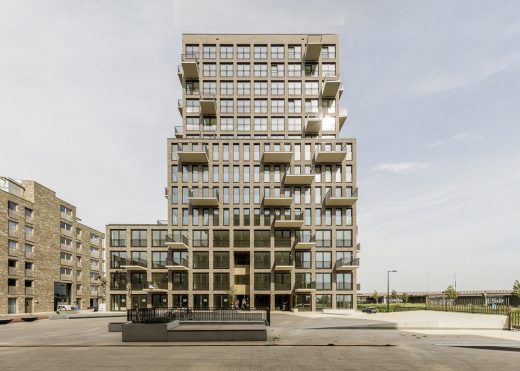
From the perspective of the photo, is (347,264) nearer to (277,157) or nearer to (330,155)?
(330,155)

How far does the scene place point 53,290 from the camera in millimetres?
76562

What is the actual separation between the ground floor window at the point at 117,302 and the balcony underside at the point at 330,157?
36882 mm

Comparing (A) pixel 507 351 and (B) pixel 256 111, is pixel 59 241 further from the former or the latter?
(A) pixel 507 351

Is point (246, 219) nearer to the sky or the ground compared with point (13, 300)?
nearer to the sky

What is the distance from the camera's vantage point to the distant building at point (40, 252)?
6278 cm

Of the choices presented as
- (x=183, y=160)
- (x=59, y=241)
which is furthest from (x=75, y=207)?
(x=183, y=160)

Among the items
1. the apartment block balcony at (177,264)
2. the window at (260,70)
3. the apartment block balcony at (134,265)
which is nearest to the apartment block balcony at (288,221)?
the apartment block balcony at (177,264)

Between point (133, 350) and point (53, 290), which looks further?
point (53, 290)

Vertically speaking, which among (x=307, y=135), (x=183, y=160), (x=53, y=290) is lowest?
(x=53, y=290)

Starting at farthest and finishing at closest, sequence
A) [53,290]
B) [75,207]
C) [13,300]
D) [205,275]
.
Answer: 1. [75,207]
2. [53,290]
3. [13,300]
4. [205,275]

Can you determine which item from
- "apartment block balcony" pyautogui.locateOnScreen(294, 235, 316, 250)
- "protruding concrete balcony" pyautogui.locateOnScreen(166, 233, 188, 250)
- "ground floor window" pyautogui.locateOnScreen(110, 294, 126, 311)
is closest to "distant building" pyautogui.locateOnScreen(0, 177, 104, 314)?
"ground floor window" pyautogui.locateOnScreen(110, 294, 126, 311)

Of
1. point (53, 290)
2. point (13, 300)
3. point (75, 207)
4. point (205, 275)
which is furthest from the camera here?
point (75, 207)

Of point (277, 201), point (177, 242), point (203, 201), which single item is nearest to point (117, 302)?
point (177, 242)

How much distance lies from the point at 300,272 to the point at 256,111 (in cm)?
2624
